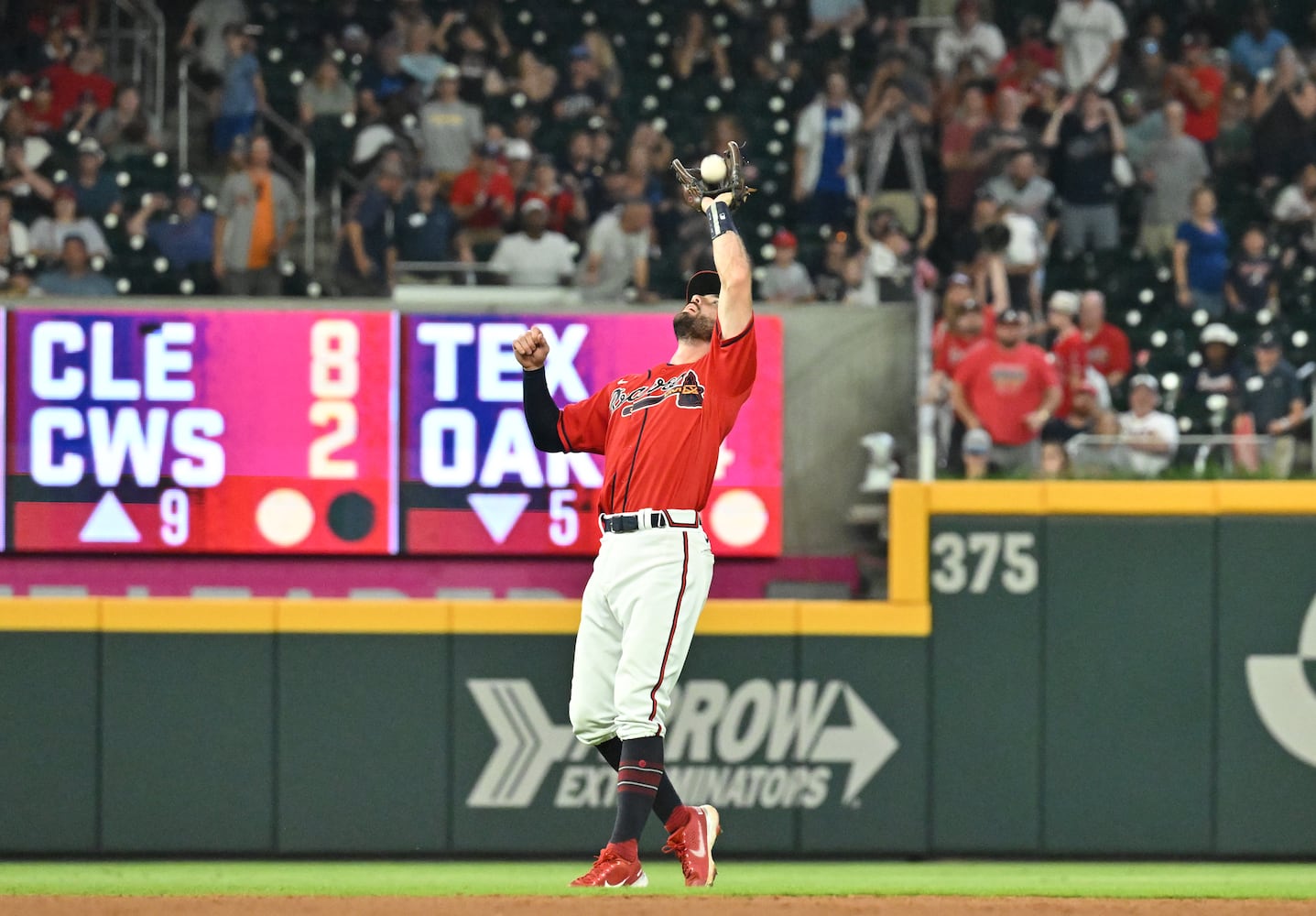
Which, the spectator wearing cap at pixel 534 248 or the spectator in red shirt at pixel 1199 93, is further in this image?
the spectator in red shirt at pixel 1199 93

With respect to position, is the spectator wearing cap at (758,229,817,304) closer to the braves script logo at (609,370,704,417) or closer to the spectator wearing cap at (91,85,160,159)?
the spectator wearing cap at (91,85,160,159)

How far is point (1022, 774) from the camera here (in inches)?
323

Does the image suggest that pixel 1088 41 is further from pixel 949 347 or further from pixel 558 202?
pixel 949 347

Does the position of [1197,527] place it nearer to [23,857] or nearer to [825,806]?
[825,806]

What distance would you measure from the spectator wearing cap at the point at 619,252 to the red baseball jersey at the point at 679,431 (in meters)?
4.23

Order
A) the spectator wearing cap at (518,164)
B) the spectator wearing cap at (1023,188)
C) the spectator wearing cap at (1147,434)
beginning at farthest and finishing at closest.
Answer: the spectator wearing cap at (1023,188), the spectator wearing cap at (518,164), the spectator wearing cap at (1147,434)

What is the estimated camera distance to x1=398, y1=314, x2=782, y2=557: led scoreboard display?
902 centimetres

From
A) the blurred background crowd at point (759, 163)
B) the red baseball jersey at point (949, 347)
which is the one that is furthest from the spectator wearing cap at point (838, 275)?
the red baseball jersey at point (949, 347)

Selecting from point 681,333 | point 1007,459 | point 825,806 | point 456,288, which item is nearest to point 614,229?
point 456,288

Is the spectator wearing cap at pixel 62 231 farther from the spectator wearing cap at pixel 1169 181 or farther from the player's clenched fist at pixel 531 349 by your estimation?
the spectator wearing cap at pixel 1169 181

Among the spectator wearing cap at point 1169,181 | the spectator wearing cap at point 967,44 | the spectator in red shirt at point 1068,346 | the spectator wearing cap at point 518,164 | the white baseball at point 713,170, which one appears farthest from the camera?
the spectator wearing cap at point 967,44

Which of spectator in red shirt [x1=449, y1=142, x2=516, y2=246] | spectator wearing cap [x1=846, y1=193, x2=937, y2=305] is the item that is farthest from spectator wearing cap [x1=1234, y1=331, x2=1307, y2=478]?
spectator in red shirt [x1=449, y1=142, x2=516, y2=246]

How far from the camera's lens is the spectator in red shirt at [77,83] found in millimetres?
12906

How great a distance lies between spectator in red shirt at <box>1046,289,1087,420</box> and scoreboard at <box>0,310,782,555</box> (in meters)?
1.94
